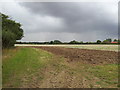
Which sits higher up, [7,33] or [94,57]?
[7,33]

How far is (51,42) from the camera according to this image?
48156mm

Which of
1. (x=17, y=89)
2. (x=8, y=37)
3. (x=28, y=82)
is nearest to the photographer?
(x=17, y=89)

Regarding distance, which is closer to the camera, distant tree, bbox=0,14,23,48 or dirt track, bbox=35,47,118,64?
dirt track, bbox=35,47,118,64

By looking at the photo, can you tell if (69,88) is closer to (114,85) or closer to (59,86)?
(59,86)

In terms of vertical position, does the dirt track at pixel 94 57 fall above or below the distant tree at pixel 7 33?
below

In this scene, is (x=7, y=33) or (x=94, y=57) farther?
(x=7, y=33)

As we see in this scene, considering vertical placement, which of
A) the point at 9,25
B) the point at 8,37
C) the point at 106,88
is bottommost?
the point at 106,88

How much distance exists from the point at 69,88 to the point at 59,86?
318 mm

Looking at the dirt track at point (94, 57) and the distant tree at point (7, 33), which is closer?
the dirt track at point (94, 57)

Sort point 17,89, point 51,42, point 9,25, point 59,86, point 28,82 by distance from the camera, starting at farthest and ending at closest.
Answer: point 51,42 < point 9,25 < point 28,82 < point 59,86 < point 17,89

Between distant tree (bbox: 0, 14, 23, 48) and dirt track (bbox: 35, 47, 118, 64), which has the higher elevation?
distant tree (bbox: 0, 14, 23, 48)

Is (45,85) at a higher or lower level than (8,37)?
lower

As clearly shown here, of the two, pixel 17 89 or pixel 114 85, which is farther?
pixel 114 85

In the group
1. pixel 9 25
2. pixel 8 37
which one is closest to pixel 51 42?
pixel 9 25
